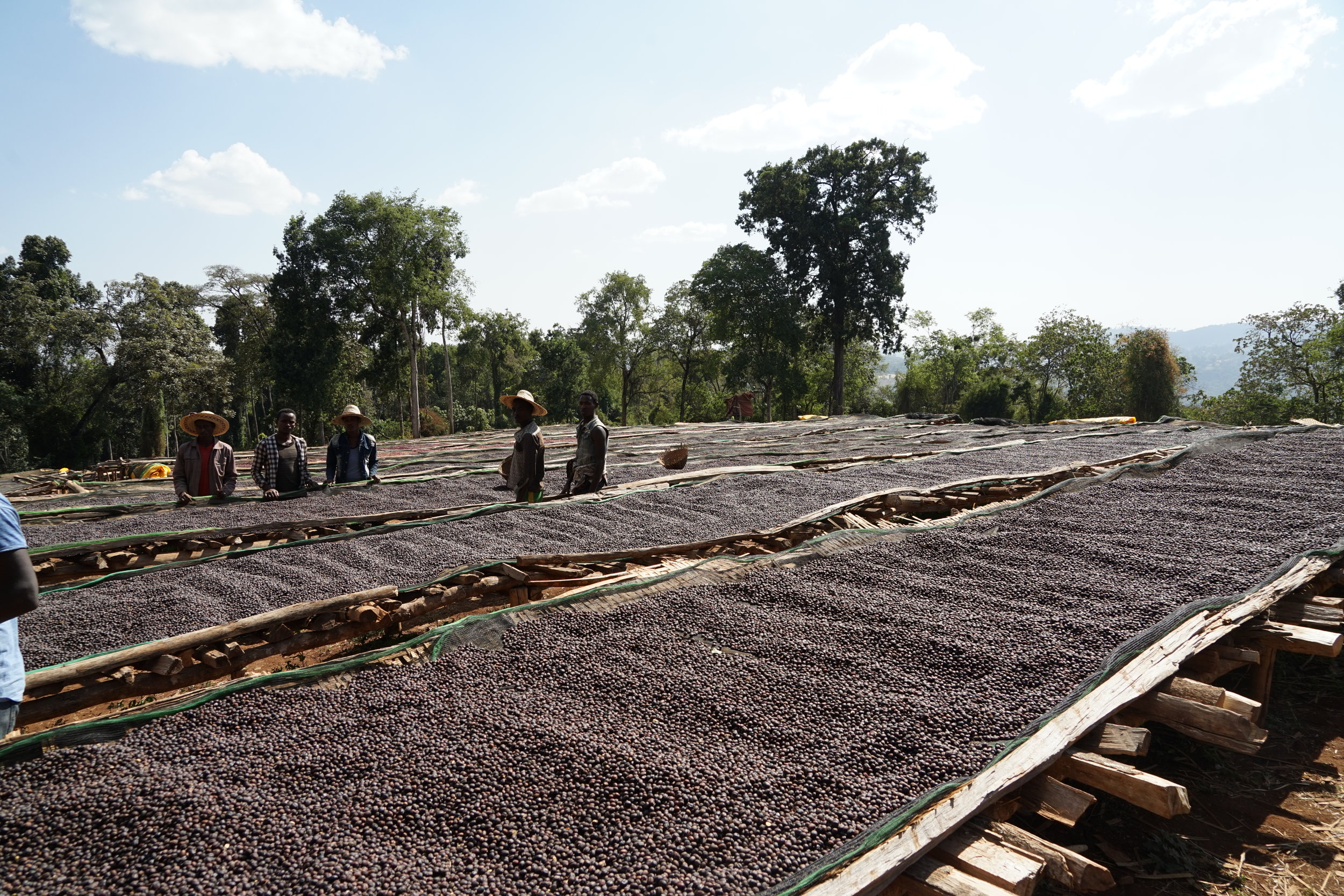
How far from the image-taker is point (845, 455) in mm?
10008

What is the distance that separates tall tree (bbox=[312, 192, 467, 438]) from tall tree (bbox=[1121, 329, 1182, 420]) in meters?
21.3

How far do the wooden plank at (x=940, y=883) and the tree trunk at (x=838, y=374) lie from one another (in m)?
23.7

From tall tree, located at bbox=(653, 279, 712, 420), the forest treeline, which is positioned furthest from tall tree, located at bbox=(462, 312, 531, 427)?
tall tree, located at bbox=(653, 279, 712, 420)

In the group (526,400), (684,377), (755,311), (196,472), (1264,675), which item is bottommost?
(1264,675)

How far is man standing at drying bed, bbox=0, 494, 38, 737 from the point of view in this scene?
70.0 inches

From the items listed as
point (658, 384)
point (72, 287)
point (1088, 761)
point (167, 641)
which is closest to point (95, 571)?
point (167, 641)

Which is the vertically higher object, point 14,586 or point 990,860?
point 14,586

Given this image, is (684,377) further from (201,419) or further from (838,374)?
(201,419)

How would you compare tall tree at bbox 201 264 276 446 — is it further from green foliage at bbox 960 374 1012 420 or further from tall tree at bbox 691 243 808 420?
green foliage at bbox 960 374 1012 420

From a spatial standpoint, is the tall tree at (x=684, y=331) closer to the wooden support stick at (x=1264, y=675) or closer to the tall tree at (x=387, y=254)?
the tall tree at (x=387, y=254)

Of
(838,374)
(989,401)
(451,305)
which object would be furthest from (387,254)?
(989,401)

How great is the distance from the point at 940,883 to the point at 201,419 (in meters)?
6.38

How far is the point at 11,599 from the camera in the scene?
1785 millimetres

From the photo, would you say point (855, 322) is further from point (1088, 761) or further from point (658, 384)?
point (1088, 761)
